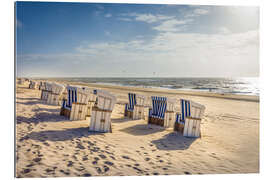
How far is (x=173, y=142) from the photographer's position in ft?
16.8

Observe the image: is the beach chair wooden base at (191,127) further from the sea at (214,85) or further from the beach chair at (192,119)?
the sea at (214,85)

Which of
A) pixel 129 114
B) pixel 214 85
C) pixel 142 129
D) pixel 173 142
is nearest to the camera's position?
pixel 173 142

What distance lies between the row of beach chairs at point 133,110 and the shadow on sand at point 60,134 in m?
0.30

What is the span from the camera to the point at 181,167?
3.93m

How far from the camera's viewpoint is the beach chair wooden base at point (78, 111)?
20.6ft

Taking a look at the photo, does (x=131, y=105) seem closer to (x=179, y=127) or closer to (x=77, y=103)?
(x=77, y=103)

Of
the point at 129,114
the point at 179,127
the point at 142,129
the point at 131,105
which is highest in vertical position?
the point at 131,105

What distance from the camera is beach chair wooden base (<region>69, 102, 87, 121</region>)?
628 cm

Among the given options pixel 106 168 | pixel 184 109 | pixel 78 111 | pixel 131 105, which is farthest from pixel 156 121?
pixel 106 168

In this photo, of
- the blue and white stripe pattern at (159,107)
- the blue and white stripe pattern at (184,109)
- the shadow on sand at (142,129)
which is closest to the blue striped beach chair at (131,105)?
the blue and white stripe pattern at (159,107)

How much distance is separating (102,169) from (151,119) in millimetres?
3570

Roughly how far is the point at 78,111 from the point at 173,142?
3.06m
